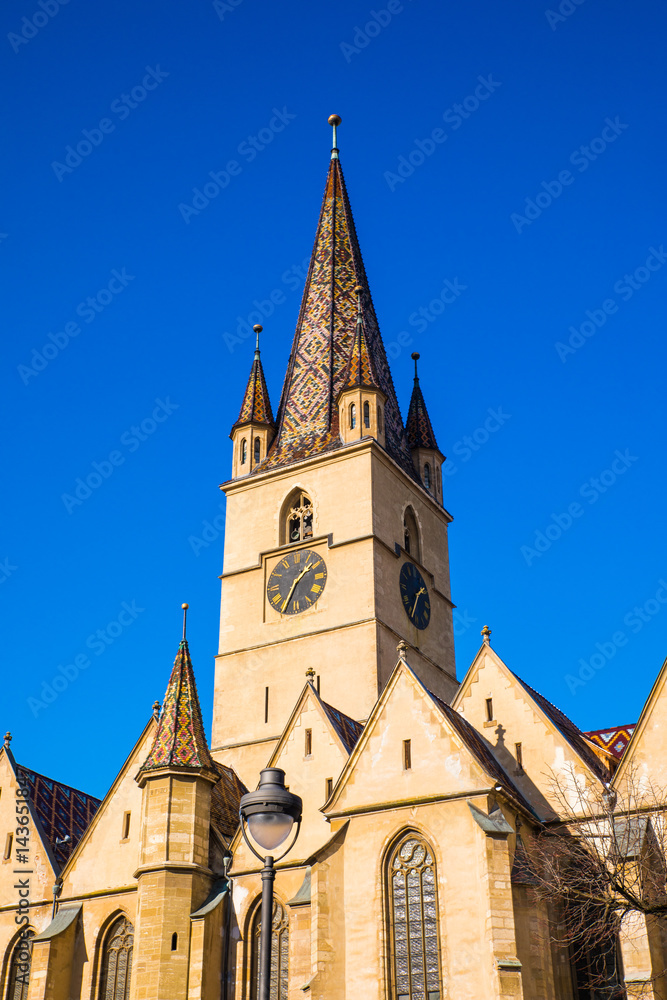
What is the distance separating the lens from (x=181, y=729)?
1152 inches

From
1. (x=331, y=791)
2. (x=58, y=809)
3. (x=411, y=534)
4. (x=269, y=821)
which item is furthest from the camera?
(x=411, y=534)

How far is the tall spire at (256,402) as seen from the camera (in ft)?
144

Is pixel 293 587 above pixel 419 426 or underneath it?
underneath

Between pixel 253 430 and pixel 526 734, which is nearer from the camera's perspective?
pixel 526 734

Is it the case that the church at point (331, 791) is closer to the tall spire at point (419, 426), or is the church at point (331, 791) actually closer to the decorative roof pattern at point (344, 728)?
the decorative roof pattern at point (344, 728)

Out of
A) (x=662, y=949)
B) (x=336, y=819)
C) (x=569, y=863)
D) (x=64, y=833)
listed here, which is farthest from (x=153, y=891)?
(x=662, y=949)

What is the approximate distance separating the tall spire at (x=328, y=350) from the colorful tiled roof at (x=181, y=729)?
12.4 m

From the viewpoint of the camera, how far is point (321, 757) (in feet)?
94.9

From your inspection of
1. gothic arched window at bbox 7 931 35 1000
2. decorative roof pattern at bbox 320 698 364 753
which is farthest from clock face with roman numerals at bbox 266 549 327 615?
gothic arched window at bbox 7 931 35 1000

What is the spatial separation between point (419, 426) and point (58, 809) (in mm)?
19611

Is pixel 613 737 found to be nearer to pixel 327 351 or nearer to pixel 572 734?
pixel 572 734

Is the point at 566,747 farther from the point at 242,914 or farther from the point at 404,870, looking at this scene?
the point at 242,914

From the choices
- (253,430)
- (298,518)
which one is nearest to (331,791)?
(298,518)

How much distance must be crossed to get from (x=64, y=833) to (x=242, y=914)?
24.8ft
